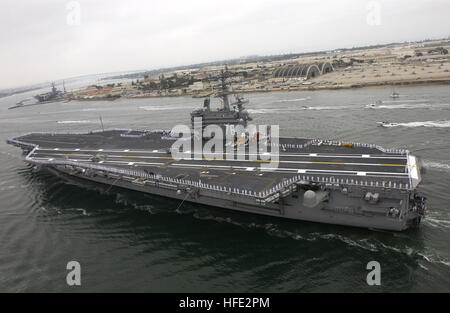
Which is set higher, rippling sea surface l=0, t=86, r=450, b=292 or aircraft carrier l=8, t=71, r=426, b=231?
aircraft carrier l=8, t=71, r=426, b=231

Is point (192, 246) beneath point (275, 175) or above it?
beneath

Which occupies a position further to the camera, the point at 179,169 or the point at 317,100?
the point at 317,100

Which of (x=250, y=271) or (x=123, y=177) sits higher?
(x=123, y=177)

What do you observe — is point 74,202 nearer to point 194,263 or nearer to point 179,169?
point 179,169

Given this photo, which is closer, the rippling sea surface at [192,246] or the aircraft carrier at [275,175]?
the rippling sea surface at [192,246]

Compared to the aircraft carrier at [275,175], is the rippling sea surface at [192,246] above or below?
below

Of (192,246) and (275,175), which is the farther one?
(275,175)

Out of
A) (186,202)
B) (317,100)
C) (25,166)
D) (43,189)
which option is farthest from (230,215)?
(317,100)

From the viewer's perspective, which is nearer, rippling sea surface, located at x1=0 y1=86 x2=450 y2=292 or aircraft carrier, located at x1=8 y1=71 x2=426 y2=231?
rippling sea surface, located at x1=0 y1=86 x2=450 y2=292
